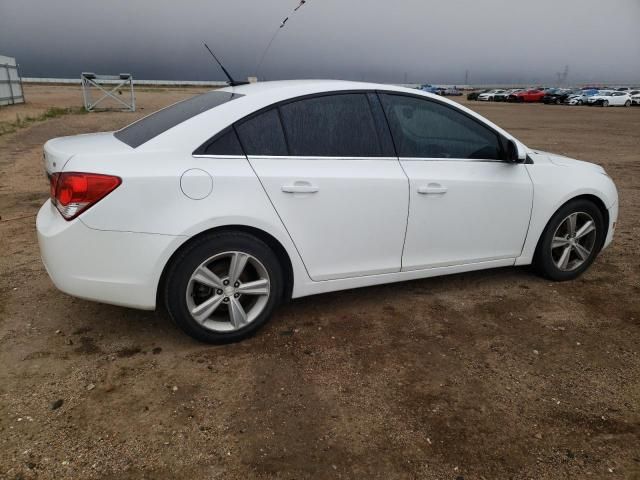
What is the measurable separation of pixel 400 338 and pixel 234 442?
1393mm

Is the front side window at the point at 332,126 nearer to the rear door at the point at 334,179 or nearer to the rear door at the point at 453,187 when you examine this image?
the rear door at the point at 334,179

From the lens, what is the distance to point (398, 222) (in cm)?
346

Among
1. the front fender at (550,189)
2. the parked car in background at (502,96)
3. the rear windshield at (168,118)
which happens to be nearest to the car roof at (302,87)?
the rear windshield at (168,118)

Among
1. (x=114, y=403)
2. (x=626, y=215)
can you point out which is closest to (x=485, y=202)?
(x=114, y=403)

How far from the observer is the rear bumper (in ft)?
9.20

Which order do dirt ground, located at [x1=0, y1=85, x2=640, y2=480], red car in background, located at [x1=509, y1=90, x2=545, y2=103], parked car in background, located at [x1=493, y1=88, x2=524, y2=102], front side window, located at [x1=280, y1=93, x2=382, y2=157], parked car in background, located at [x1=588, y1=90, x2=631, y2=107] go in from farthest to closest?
parked car in background, located at [x1=493, y1=88, x2=524, y2=102]
red car in background, located at [x1=509, y1=90, x2=545, y2=103]
parked car in background, located at [x1=588, y1=90, x2=631, y2=107]
front side window, located at [x1=280, y1=93, x2=382, y2=157]
dirt ground, located at [x1=0, y1=85, x2=640, y2=480]

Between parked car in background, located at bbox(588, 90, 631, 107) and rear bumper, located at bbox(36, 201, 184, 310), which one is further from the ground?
rear bumper, located at bbox(36, 201, 184, 310)

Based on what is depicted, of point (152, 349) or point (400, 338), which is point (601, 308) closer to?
point (400, 338)

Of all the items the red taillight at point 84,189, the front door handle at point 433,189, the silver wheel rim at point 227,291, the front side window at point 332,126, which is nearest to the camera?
the red taillight at point 84,189

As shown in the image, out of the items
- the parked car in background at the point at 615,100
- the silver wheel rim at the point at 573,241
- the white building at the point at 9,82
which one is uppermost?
the silver wheel rim at the point at 573,241

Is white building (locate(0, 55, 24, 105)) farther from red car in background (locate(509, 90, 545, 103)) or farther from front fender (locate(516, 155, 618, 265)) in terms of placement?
red car in background (locate(509, 90, 545, 103))

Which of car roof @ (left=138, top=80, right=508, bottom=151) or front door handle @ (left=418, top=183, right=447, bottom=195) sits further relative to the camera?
front door handle @ (left=418, top=183, right=447, bottom=195)

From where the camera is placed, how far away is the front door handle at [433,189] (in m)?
3.47

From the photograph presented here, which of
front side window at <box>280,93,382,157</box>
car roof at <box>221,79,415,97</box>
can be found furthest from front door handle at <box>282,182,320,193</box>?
car roof at <box>221,79,415,97</box>
